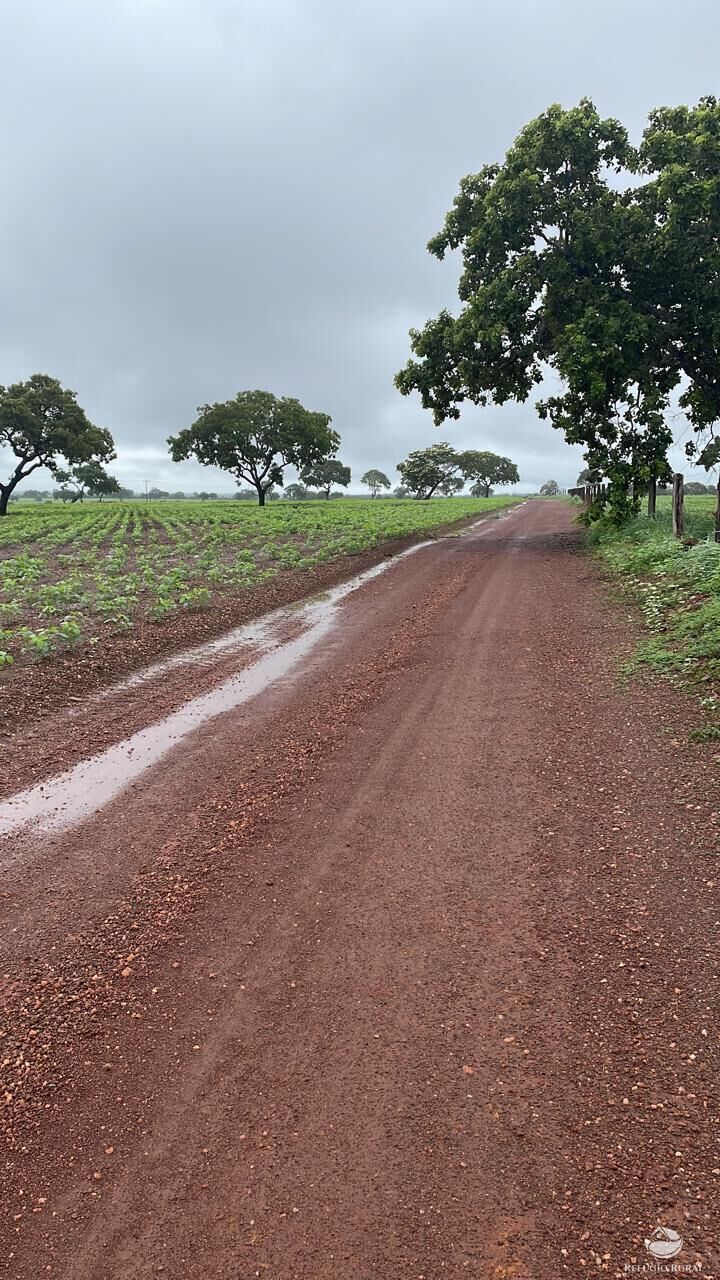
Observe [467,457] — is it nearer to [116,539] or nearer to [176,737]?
[116,539]

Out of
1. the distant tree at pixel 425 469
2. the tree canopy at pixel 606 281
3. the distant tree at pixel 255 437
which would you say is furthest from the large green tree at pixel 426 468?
the tree canopy at pixel 606 281

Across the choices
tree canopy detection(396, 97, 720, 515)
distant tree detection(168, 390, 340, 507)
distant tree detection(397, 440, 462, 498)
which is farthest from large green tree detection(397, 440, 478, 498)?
tree canopy detection(396, 97, 720, 515)

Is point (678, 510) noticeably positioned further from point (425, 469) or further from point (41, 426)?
point (425, 469)

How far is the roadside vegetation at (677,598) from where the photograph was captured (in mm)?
6943

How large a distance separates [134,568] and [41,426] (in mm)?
38623

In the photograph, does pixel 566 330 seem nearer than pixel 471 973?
No

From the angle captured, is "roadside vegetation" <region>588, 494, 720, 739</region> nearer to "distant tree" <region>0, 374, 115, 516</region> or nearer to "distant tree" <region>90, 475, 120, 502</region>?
"distant tree" <region>0, 374, 115, 516</region>

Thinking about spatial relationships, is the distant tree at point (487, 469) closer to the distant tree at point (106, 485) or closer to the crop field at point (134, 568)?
the distant tree at point (106, 485)

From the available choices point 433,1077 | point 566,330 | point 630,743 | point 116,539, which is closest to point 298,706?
point 630,743

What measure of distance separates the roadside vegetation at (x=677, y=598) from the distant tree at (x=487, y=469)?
111159 mm

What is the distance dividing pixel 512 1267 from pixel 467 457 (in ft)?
420

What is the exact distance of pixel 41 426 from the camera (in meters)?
50.0

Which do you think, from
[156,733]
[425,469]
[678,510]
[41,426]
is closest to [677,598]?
[678,510]

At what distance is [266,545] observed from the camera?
76.7ft
